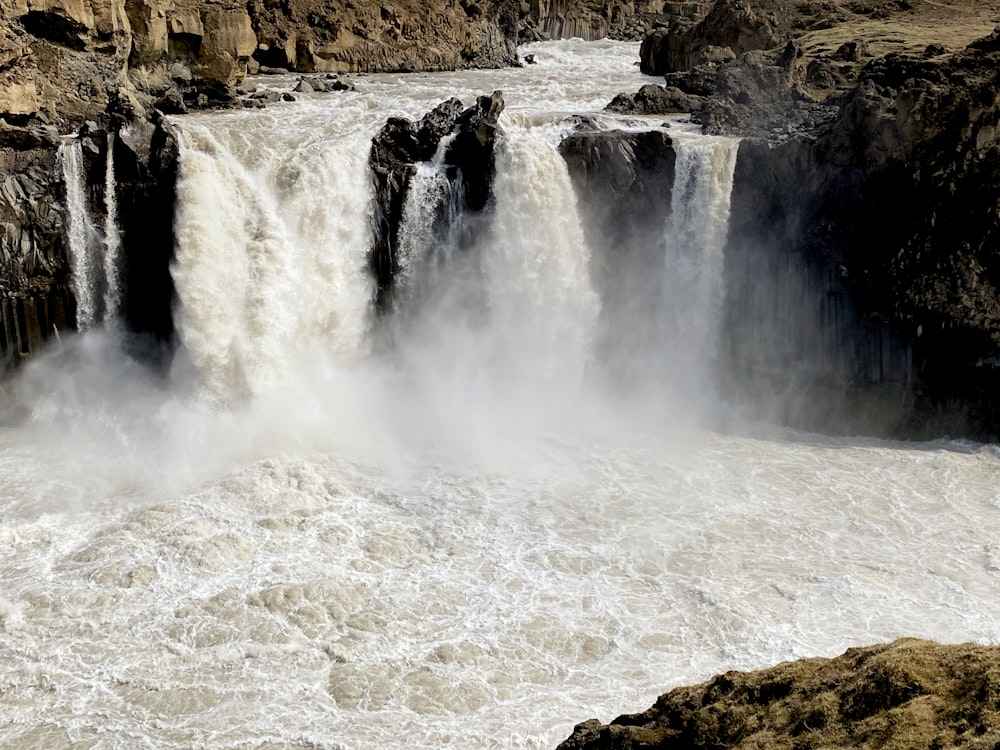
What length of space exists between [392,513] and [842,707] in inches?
458

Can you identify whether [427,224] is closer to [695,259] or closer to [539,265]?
[539,265]

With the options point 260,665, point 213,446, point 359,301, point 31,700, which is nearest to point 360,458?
point 213,446

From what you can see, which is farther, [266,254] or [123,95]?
[123,95]

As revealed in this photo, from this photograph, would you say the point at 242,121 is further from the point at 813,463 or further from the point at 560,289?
the point at 813,463

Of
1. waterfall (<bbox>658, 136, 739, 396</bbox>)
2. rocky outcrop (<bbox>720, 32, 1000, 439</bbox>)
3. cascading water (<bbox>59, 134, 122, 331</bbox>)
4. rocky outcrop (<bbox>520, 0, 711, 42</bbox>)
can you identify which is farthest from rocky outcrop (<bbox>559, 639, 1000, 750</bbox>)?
rocky outcrop (<bbox>520, 0, 711, 42</bbox>)

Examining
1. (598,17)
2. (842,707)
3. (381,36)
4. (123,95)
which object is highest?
(598,17)

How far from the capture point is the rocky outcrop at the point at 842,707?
6.33 m

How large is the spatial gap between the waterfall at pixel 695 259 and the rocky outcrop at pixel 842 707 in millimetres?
16101

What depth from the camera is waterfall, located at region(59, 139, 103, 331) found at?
70.3 feet

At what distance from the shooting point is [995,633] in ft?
46.1

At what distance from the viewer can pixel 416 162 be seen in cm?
2328

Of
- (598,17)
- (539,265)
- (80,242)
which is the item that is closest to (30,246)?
(80,242)

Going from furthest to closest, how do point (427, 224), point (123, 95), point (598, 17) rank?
point (598, 17) → point (427, 224) → point (123, 95)

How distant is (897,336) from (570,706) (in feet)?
44.3
